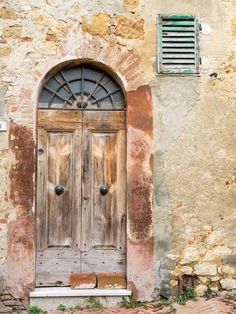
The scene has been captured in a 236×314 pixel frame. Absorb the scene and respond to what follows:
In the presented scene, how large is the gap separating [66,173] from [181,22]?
7.18 ft

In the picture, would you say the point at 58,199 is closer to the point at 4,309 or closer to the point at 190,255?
Answer: the point at 4,309

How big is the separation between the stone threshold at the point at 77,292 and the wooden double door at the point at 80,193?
0.16 meters

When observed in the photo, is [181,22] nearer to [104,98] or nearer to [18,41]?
[104,98]

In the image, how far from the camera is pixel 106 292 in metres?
5.27

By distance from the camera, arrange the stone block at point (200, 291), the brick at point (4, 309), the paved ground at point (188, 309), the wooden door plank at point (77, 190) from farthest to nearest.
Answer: the wooden door plank at point (77, 190)
the stone block at point (200, 291)
the brick at point (4, 309)
the paved ground at point (188, 309)

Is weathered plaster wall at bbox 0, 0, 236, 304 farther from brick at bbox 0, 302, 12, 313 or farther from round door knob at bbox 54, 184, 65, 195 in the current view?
brick at bbox 0, 302, 12, 313

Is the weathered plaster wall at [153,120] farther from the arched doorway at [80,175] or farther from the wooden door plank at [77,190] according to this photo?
the wooden door plank at [77,190]

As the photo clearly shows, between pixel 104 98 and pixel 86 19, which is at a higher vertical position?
pixel 86 19

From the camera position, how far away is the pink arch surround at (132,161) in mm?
5254

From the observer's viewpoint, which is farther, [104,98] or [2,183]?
[104,98]

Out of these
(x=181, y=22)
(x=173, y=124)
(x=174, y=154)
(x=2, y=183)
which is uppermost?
(x=181, y=22)

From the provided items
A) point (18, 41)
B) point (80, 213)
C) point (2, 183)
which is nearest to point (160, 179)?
point (80, 213)

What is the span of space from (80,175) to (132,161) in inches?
24.7

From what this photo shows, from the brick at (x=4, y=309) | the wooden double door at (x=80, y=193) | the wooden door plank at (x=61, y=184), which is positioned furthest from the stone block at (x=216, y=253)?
the brick at (x=4, y=309)
